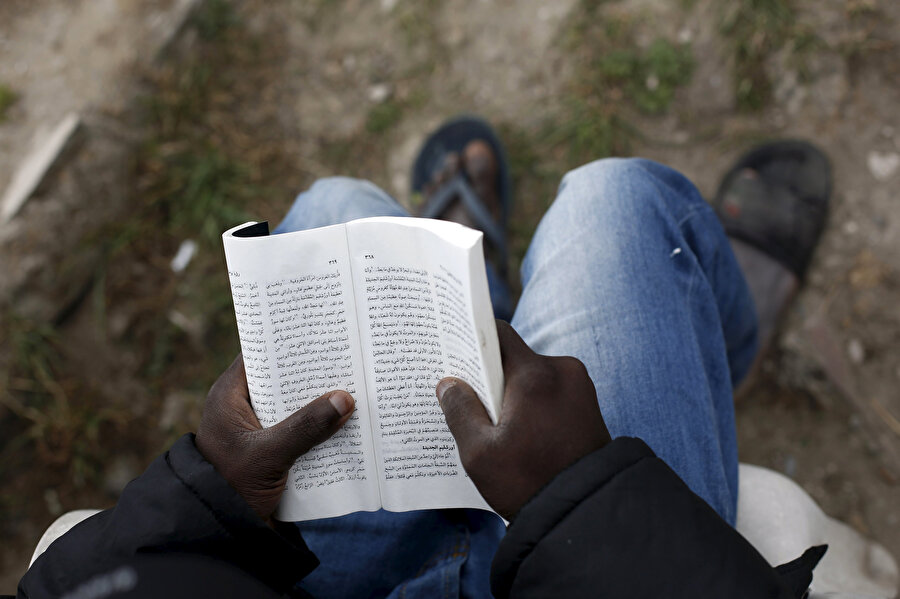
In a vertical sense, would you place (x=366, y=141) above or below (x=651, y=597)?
above

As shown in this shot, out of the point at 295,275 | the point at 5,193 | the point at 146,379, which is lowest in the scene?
the point at 146,379

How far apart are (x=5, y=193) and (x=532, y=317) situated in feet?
6.54

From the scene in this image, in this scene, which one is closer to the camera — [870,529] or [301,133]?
[870,529]

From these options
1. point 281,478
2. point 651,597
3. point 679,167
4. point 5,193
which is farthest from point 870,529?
point 5,193

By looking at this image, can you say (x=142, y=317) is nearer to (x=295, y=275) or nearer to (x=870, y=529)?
(x=295, y=275)

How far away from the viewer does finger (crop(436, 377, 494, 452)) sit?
75cm

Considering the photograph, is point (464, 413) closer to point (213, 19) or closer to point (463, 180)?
point (463, 180)

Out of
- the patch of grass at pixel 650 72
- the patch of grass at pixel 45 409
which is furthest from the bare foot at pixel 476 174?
the patch of grass at pixel 45 409

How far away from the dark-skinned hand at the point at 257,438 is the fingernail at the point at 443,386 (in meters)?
0.14

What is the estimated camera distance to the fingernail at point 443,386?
0.79m

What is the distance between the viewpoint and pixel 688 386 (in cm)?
109

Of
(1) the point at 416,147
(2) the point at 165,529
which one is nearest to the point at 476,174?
(1) the point at 416,147

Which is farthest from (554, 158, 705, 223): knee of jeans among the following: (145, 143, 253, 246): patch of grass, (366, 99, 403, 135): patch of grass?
(145, 143, 253, 246): patch of grass

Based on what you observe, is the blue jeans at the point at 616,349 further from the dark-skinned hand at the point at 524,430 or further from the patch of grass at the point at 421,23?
the patch of grass at the point at 421,23
